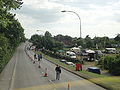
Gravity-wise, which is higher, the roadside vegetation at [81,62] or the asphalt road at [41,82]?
the roadside vegetation at [81,62]

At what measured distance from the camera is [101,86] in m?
24.4

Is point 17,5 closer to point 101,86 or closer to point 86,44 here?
point 101,86

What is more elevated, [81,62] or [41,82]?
[81,62]

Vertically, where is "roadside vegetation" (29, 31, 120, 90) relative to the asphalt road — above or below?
above

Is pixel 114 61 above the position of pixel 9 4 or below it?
below

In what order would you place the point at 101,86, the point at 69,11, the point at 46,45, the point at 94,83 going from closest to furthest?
the point at 101,86, the point at 94,83, the point at 69,11, the point at 46,45

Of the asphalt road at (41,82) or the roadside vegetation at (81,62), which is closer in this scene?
the asphalt road at (41,82)

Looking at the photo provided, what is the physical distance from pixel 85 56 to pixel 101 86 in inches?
2314

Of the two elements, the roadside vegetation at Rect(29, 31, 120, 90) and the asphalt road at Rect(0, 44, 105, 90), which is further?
the roadside vegetation at Rect(29, 31, 120, 90)

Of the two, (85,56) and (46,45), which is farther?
(46,45)

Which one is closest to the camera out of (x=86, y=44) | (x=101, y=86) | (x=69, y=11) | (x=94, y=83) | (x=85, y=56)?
Result: (x=101, y=86)

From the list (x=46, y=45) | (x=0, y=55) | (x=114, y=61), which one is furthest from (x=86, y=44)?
(x=0, y=55)

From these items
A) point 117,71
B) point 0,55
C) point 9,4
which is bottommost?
point 117,71

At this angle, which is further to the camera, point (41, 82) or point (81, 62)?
point (81, 62)
